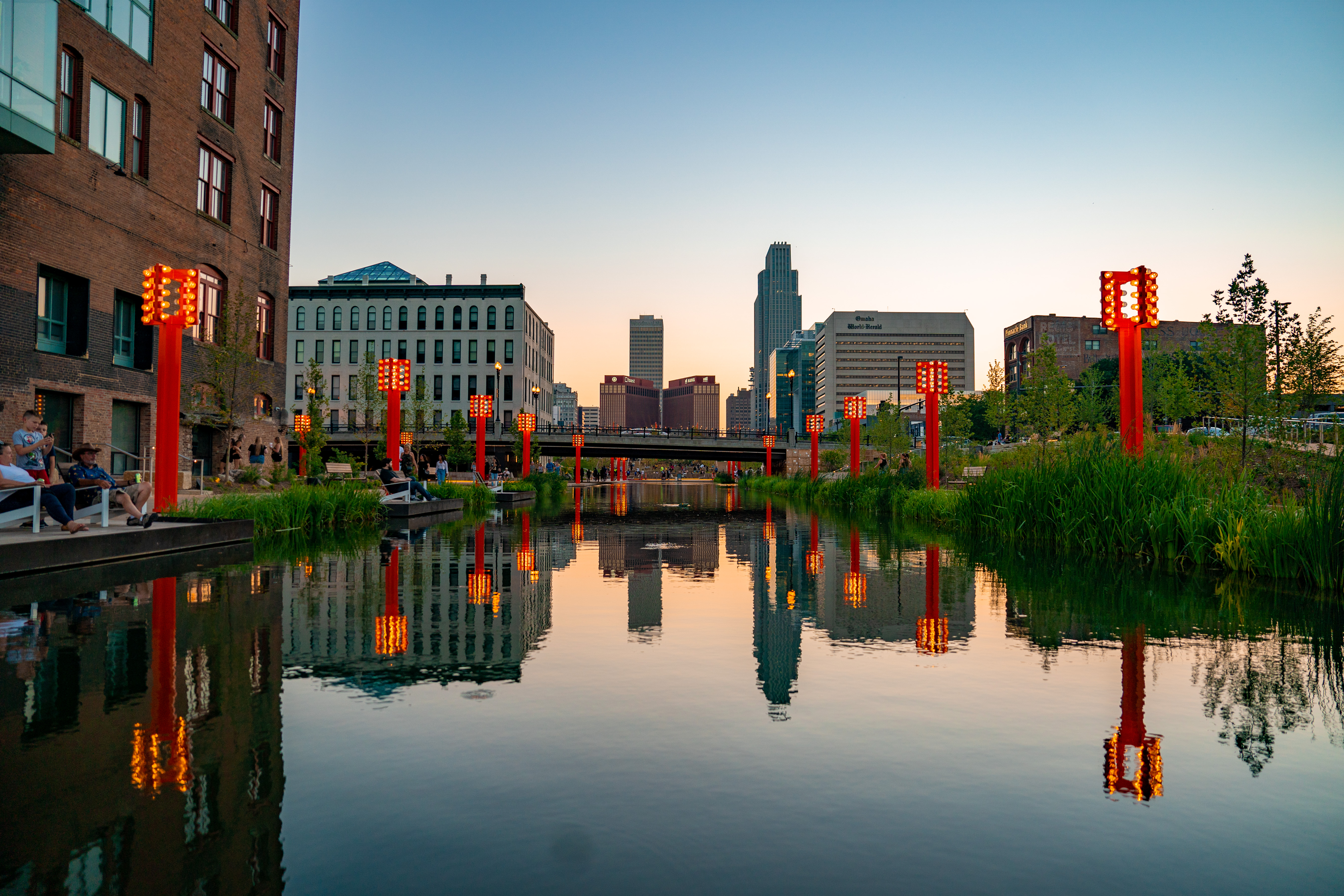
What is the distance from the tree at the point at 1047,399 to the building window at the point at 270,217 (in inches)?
1216

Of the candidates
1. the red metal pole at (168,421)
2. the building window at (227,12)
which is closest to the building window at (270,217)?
the building window at (227,12)

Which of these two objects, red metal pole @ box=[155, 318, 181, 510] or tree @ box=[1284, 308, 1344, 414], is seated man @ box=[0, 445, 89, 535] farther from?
tree @ box=[1284, 308, 1344, 414]

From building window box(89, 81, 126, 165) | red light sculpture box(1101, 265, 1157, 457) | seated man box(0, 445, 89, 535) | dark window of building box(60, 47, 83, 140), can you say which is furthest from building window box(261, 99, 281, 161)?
red light sculpture box(1101, 265, 1157, 457)

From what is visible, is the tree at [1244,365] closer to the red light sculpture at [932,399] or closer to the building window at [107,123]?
the red light sculpture at [932,399]

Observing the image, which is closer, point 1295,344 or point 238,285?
point 1295,344

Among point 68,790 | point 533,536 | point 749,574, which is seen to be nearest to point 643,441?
point 533,536

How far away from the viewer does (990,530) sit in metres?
19.2

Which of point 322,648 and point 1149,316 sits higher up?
point 1149,316

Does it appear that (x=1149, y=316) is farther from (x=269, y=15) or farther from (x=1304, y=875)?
(x=269, y=15)

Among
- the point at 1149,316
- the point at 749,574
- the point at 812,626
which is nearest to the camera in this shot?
the point at 812,626

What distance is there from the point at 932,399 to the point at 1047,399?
7927 mm

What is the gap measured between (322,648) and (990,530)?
15696 millimetres

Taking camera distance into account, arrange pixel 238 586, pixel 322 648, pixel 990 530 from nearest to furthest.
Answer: pixel 322 648 < pixel 238 586 < pixel 990 530

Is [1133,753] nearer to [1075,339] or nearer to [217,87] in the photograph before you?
[217,87]
